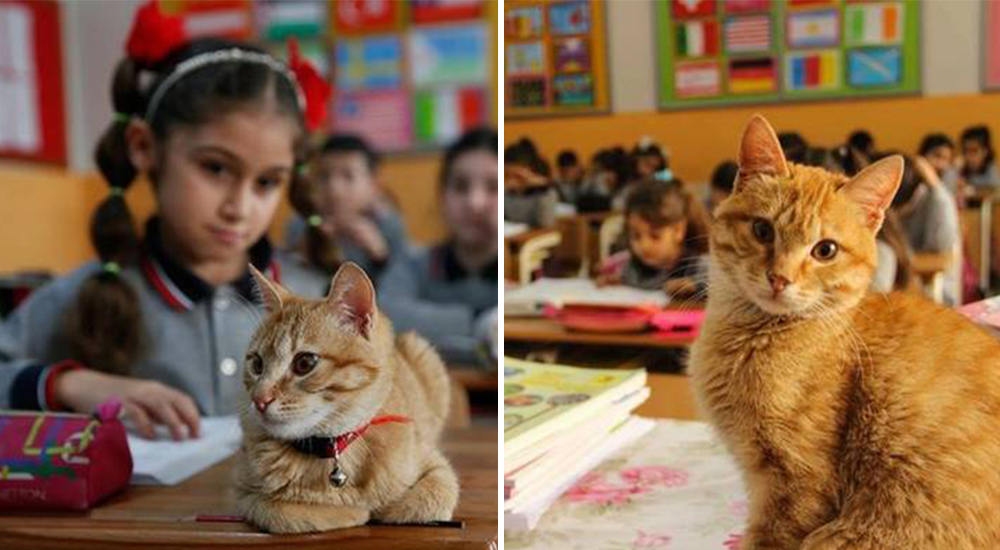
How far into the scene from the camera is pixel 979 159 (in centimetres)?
65

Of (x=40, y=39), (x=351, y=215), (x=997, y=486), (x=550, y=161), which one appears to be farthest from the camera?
(x=351, y=215)

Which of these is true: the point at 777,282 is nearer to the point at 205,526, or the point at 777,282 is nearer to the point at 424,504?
the point at 424,504

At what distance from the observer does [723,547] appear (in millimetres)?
623

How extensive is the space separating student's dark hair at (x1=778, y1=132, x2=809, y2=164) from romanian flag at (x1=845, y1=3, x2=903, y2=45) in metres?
0.07

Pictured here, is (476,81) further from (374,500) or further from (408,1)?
(374,500)

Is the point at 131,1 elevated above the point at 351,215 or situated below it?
above

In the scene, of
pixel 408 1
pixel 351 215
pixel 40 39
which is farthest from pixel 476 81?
pixel 40 39

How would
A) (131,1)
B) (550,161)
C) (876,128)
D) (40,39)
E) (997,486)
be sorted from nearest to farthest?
(997,486), (876,128), (550,161), (131,1), (40,39)

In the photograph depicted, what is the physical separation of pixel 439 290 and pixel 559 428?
1407 millimetres

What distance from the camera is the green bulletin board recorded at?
629 mm

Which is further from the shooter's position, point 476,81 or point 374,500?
point 476,81

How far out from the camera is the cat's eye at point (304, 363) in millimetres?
586

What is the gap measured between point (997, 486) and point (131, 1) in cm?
108

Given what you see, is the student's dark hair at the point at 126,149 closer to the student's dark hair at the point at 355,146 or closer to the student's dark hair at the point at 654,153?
the student's dark hair at the point at 654,153
